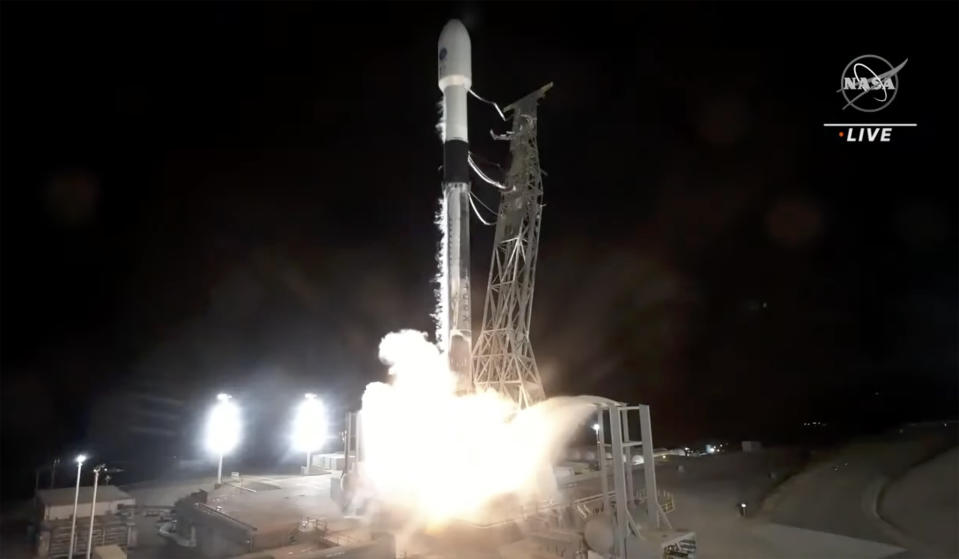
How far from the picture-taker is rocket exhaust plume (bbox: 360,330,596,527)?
62.2 ft

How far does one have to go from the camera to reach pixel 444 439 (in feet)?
69.5

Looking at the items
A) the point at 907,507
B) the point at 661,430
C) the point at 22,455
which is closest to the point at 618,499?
the point at 907,507

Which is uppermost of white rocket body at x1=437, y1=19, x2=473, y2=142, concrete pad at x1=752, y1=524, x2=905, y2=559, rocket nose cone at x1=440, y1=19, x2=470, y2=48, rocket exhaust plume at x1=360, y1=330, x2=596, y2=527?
rocket nose cone at x1=440, y1=19, x2=470, y2=48

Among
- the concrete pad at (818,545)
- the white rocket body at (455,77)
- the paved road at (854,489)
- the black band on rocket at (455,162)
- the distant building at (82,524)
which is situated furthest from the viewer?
the white rocket body at (455,77)

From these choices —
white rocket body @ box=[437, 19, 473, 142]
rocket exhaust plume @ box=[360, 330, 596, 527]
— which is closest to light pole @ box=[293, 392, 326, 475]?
rocket exhaust plume @ box=[360, 330, 596, 527]

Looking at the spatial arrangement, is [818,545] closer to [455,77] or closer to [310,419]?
[455,77]

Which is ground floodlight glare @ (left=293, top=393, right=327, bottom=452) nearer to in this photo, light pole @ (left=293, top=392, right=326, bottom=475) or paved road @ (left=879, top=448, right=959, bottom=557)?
light pole @ (left=293, top=392, right=326, bottom=475)

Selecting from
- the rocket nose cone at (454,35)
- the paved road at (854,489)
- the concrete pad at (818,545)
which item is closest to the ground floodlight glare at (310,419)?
the rocket nose cone at (454,35)

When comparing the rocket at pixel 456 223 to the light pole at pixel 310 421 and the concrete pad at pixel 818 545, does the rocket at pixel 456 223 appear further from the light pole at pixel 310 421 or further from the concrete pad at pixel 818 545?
the light pole at pixel 310 421

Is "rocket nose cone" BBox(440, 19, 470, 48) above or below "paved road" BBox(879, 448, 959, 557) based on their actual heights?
above

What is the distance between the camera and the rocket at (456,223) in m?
22.4

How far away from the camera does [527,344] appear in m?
25.0

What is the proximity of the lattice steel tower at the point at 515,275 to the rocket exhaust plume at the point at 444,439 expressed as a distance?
4.72ft

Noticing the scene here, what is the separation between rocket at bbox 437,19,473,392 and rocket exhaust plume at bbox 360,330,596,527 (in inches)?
33.9
